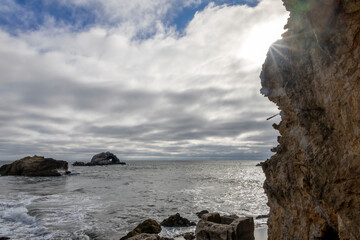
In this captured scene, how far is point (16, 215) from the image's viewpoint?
20.9 meters

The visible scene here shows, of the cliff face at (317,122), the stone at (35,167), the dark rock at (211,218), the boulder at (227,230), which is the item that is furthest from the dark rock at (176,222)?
the stone at (35,167)

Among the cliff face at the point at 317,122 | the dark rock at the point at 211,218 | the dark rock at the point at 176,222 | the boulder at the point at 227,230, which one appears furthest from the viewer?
the dark rock at the point at 176,222

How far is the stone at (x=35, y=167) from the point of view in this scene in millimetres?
69938

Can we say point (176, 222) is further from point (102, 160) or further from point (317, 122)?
point (102, 160)

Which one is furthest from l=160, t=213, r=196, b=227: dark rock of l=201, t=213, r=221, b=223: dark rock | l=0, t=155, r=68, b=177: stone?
l=0, t=155, r=68, b=177: stone

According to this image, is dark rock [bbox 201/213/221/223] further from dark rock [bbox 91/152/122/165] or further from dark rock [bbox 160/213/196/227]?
dark rock [bbox 91/152/122/165]

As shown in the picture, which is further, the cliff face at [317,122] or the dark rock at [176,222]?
the dark rock at [176,222]

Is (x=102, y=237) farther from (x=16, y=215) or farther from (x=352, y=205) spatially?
(x=352, y=205)

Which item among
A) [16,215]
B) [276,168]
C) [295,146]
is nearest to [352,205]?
[295,146]

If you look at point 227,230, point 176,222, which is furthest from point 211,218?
point 176,222

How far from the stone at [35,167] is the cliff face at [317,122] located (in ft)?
249

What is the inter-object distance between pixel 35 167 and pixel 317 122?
80.2 m

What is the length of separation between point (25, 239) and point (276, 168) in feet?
52.4

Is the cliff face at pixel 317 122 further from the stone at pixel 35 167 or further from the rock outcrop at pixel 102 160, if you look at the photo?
the rock outcrop at pixel 102 160
